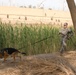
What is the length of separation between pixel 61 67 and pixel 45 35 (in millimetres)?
7283

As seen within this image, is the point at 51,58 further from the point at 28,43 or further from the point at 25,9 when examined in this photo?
the point at 25,9

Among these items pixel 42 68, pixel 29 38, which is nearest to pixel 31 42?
pixel 29 38

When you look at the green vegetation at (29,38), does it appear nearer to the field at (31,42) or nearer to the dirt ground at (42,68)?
the field at (31,42)

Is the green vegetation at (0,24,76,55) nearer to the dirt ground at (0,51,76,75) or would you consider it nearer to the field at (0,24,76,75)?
the field at (0,24,76,75)

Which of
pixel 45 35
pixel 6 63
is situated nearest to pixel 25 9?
pixel 45 35

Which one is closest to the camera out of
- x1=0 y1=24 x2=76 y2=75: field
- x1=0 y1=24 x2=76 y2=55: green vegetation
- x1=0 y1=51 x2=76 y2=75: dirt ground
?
x1=0 y1=51 x2=76 y2=75: dirt ground

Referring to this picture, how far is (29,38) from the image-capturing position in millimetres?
14680

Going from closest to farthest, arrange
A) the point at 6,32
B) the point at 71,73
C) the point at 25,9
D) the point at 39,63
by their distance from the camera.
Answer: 1. the point at 71,73
2. the point at 39,63
3. the point at 6,32
4. the point at 25,9

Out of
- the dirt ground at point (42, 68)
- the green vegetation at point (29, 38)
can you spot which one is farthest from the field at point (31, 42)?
the dirt ground at point (42, 68)

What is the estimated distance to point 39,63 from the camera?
28.6ft

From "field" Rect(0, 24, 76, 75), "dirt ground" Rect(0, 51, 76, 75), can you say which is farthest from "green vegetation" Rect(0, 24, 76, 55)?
"dirt ground" Rect(0, 51, 76, 75)

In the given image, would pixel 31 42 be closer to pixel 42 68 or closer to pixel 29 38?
pixel 29 38

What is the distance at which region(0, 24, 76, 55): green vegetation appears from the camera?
1414 centimetres

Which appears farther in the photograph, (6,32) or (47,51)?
(47,51)
